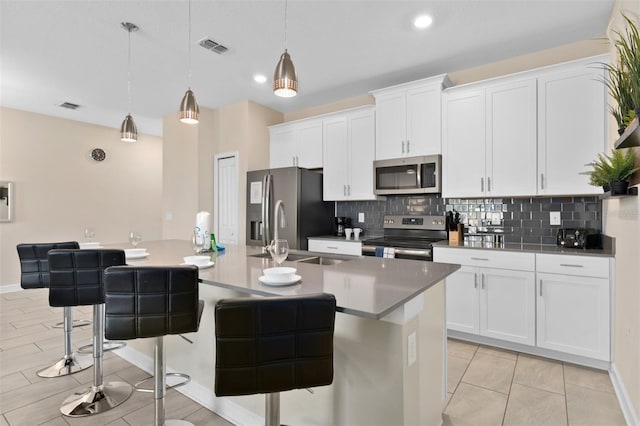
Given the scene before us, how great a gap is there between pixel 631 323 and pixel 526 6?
2.39 meters

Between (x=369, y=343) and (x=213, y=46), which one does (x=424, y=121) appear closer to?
(x=213, y=46)

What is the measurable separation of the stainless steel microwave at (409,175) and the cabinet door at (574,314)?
1.38 m

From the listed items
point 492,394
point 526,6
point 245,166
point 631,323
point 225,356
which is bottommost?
point 492,394

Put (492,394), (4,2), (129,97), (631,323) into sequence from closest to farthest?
1. (631,323)
2. (492,394)
3. (4,2)
4. (129,97)

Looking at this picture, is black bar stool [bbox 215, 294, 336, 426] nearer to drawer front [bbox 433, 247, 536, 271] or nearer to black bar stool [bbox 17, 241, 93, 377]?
black bar stool [bbox 17, 241, 93, 377]

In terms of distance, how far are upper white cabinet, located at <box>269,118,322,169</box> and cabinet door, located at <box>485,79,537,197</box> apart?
2.15 meters

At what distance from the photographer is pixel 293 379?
1140 millimetres

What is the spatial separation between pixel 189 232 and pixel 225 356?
4.51 m

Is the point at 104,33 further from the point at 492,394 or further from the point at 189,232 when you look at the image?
the point at 492,394

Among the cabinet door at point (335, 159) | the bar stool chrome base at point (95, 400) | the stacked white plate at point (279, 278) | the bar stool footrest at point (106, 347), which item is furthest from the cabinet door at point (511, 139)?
the bar stool footrest at point (106, 347)

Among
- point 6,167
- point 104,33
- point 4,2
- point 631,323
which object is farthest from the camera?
point 6,167

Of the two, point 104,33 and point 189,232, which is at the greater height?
point 104,33

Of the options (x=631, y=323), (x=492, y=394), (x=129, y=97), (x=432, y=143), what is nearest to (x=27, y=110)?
(x=129, y=97)

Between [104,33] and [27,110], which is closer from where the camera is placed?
[104,33]
